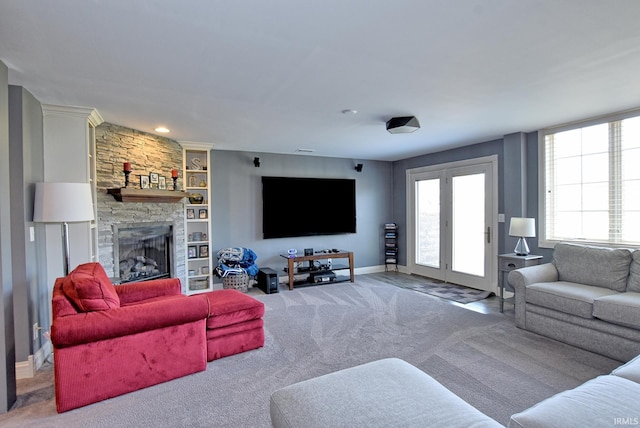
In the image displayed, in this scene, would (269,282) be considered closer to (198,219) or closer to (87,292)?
(198,219)

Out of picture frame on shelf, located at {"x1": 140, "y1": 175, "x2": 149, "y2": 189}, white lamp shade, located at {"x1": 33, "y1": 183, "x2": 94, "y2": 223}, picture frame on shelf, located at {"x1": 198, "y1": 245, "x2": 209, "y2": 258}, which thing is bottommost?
picture frame on shelf, located at {"x1": 198, "y1": 245, "x2": 209, "y2": 258}

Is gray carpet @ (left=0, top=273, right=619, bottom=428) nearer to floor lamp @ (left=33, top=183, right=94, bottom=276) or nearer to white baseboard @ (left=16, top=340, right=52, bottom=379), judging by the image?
white baseboard @ (left=16, top=340, right=52, bottom=379)

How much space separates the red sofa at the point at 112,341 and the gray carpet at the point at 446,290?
140 inches

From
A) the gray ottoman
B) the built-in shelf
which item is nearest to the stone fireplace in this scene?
the built-in shelf

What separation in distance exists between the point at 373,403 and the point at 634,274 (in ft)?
10.6

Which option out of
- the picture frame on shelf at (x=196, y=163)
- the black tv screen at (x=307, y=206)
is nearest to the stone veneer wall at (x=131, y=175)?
the picture frame on shelf at (x=196, y=163)

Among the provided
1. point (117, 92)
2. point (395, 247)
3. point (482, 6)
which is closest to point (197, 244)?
point (117, 92)

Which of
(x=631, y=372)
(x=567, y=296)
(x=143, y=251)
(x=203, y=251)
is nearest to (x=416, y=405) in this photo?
(x=631, y=372)

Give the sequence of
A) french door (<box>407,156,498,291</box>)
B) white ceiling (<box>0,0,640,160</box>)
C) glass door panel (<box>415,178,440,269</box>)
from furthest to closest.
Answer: glass door panel (<box>415,178,440,269</box>), french door (<box>407,156,498,291</box>), white ceiling (<box>0,0,640,160</box>)

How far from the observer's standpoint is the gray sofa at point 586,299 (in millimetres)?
2736

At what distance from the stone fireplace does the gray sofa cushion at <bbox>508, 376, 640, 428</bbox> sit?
13.5 feet

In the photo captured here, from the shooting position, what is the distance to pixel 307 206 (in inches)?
237

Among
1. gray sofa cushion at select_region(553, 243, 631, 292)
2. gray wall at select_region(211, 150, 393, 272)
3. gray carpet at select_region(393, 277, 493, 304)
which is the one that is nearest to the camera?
gray sofa cushion at select_region(553, 243, 631, 292)

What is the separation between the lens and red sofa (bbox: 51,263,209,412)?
7.23 feet
